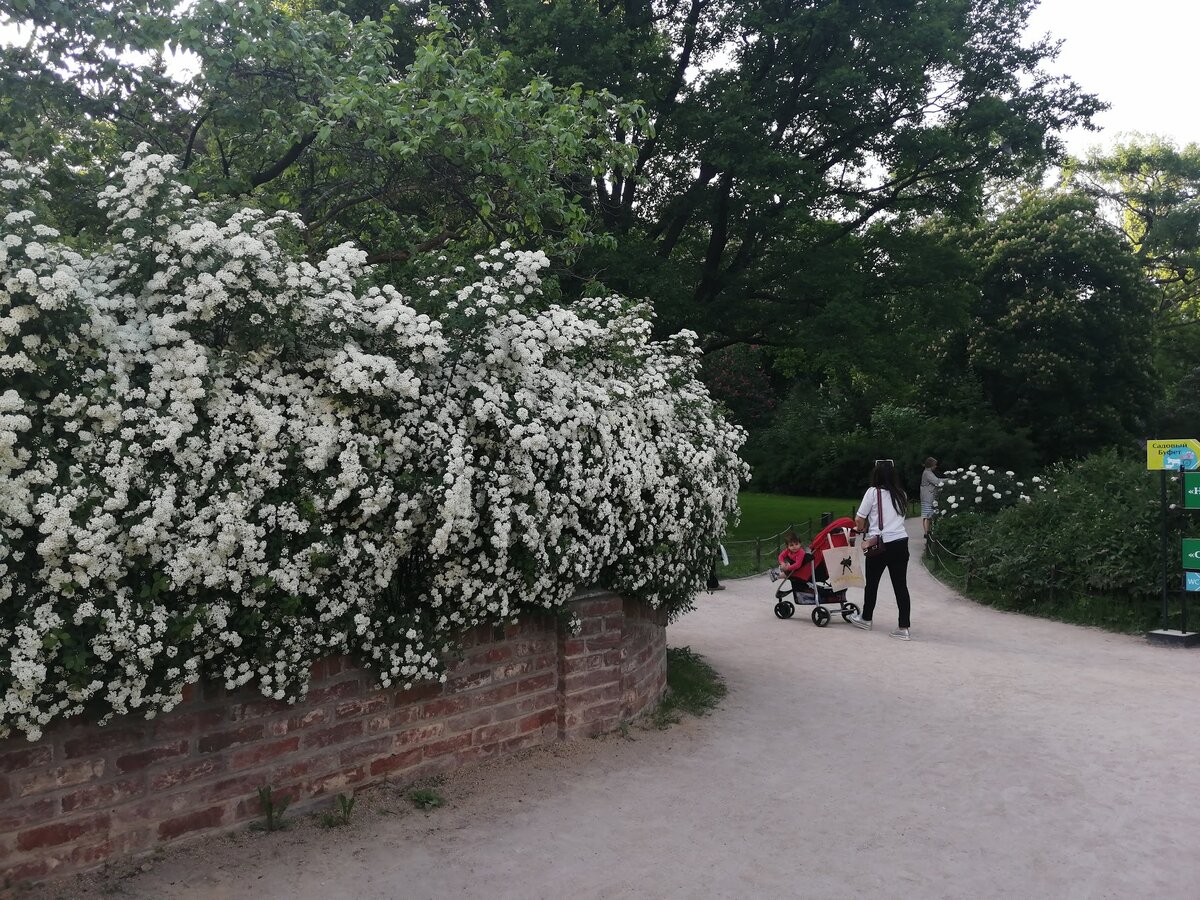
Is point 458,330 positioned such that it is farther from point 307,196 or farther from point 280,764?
point 307,196

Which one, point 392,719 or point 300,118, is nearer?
point 392,719

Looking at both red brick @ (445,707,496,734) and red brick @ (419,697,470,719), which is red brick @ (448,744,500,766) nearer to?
red brick @ (445,707,496,734)

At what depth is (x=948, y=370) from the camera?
3309 centimetres

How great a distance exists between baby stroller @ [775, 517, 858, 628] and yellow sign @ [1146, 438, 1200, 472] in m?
3.25

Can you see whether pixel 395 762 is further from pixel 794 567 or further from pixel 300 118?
pixel 794 567

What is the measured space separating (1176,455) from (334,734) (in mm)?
9301

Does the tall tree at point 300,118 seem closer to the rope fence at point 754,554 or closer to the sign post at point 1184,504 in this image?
the sign post at point 1184,504

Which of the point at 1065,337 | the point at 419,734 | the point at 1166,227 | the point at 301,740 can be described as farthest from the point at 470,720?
the point at 1166,227

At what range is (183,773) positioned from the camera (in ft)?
13.9

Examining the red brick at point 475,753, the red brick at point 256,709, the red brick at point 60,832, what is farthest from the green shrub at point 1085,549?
the red brick at point 60,832

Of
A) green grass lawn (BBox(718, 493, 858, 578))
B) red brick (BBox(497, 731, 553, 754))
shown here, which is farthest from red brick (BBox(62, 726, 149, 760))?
green grass lawn (BBox(718, 493, 858, 578))

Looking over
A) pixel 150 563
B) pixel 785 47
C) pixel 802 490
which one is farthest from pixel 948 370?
pixel 150 563

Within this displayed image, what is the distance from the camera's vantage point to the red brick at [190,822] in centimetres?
418

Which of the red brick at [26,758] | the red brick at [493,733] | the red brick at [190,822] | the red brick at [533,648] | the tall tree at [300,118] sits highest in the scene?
the tall tree at [300,118]
